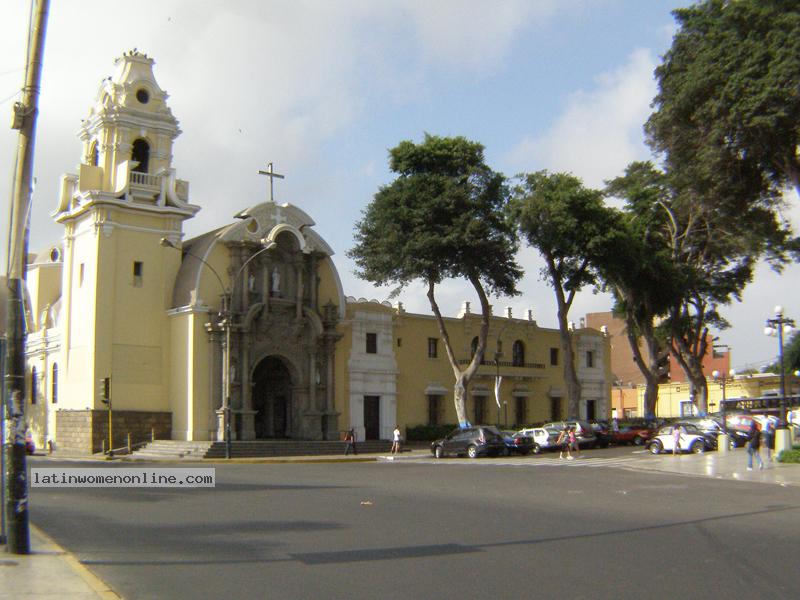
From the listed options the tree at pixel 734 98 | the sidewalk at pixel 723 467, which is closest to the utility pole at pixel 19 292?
the sidewalk at pixel 723 467

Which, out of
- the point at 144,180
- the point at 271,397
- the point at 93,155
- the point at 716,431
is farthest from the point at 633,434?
the point at 93,155

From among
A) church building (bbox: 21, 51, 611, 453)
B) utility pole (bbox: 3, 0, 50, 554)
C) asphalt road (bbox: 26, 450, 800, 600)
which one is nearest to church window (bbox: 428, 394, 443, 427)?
church building (bbox: 21, 51, 611, 453)

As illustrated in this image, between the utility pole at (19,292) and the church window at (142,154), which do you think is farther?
the church window at (142,154)

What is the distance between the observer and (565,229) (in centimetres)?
4394

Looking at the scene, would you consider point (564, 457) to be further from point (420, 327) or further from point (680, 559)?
point (680, 559)

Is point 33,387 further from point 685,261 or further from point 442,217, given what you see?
point 685,261

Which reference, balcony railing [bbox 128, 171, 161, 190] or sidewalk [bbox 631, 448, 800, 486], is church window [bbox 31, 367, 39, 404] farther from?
sidewalk [bbox 631, 448, 800, 486]

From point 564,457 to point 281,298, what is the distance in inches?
640

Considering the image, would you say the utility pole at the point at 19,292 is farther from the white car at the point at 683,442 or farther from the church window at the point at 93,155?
the church window at the point at 93,155

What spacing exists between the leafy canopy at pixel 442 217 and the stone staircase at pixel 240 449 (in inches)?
376

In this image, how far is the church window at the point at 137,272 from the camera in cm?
4144

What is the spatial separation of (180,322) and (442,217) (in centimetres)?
1374

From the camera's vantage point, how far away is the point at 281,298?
4369 cm

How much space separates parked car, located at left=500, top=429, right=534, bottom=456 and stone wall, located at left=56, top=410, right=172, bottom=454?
15.8 metres
